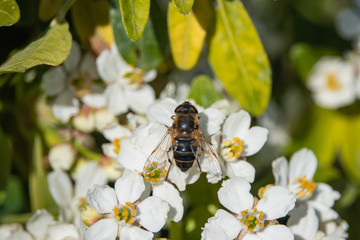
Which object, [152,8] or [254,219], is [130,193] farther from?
[152,8]

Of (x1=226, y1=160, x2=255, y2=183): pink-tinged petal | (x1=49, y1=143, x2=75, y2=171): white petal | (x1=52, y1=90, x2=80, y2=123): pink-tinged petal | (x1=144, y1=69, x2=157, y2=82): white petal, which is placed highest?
(x1=144, y1=69, x2=157, y2=82): white petal

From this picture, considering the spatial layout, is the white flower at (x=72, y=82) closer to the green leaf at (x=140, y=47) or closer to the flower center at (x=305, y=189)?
the green leaf at (x=140, y=47)

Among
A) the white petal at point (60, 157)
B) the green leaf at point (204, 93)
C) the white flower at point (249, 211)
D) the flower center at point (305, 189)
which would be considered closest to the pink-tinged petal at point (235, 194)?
the white flower at point (249, 211)

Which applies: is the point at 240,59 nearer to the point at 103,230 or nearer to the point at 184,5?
the point at 184,5

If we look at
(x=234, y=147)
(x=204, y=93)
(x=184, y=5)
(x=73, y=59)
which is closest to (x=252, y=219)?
(x=234, y=147)

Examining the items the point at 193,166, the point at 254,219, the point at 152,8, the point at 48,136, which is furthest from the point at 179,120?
the point at 48,136

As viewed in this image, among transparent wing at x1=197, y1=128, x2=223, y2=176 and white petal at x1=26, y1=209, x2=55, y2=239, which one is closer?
transparent wing at x1=197, y1=128, x2=223, y2=176

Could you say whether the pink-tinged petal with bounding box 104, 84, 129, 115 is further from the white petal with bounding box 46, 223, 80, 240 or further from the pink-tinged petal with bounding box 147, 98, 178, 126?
the white petal with bounding box 46, 223, 80, 240

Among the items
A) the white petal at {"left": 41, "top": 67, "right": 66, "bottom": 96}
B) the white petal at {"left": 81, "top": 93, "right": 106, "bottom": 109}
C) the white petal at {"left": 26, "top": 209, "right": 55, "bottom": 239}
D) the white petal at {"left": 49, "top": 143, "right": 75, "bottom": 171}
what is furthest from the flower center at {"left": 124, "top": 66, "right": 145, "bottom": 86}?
the white petal at {"left": 26, "top": 209, "right": 55, "bottom": 239}
